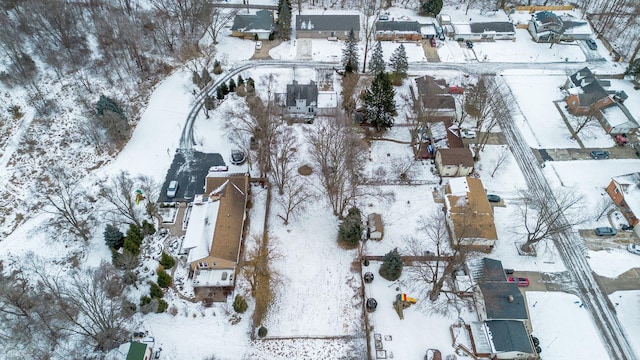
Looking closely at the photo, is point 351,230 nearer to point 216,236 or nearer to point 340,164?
point 340,164

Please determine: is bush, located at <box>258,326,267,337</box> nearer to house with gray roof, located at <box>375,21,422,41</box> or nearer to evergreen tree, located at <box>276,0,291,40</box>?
evergreen tree, located at <box>276,0,291,40</box>

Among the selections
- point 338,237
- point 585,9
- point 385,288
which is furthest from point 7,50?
point 585,9

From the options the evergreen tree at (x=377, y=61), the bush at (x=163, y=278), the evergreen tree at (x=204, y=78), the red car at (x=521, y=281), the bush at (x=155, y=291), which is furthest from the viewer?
the evergreen tree at (x=377, y=61)

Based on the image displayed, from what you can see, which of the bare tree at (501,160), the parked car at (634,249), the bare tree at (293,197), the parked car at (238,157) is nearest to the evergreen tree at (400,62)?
the bare tree at (501,160)

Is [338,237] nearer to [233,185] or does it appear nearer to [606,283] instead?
[233,185]

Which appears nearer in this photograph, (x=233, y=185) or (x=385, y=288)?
(x=385, y=288)

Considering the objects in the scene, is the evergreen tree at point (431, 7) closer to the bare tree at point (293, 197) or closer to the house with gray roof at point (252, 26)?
the house with gray roof at point (252, 26)
